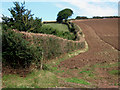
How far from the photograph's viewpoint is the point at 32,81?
28.1ft

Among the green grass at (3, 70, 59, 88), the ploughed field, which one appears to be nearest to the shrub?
the green grass at (3, 70, 59, 88)

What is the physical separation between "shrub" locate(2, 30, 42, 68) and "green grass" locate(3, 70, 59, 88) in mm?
1127

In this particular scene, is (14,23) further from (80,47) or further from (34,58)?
(34,58)

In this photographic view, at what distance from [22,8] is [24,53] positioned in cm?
1614

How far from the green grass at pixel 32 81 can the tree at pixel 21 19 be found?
14.6m

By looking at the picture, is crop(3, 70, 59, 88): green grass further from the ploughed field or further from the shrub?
the ploughed field

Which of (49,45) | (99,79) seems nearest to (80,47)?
(49,45)

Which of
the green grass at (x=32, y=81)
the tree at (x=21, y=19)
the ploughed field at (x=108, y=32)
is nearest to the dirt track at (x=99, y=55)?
the ploughed field at (x=108, y=32)

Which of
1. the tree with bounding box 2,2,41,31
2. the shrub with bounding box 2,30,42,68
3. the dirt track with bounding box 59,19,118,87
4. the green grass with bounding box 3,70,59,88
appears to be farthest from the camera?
the tree with bounding box 2,2,41,31

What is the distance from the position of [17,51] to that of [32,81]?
95.0 inches

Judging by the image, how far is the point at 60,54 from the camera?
19.8 metres

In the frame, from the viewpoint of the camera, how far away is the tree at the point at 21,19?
23369mm

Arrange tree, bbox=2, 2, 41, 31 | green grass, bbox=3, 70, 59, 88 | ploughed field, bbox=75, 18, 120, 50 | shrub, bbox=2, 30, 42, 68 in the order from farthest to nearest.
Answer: ploughed field, bbox=75, 18, 120, 50
tree, bbox=2, 2, 41, 31
shrub, bbox=2, 30, 42, 68
green grass, bbox=3, 70, 59, 88

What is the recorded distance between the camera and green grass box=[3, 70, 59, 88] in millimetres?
7930
